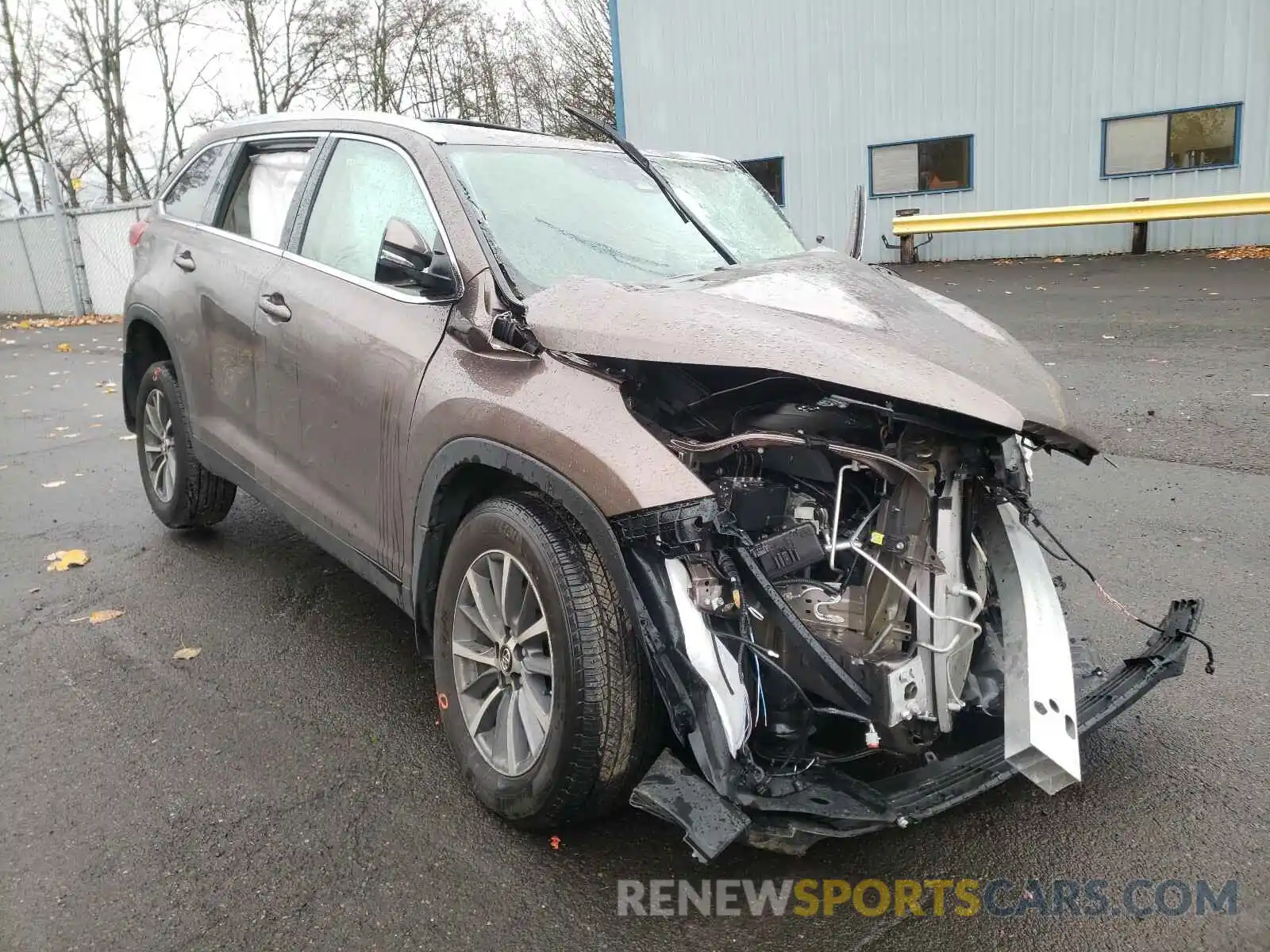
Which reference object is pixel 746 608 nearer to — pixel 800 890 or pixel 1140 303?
pixel 800 890

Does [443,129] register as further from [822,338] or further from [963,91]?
[963,91]

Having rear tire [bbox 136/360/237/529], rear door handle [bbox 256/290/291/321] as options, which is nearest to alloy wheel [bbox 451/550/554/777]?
rear door handle [bbox 256/290/291/321]

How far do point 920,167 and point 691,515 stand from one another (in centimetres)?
1822

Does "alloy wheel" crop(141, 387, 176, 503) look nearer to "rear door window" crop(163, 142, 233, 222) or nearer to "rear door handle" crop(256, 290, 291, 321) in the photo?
"rear door window" crop(163, 142, 233, 222)

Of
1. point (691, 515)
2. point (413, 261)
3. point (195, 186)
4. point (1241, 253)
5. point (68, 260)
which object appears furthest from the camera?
point (68, 260)

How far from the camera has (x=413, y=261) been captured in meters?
3.05

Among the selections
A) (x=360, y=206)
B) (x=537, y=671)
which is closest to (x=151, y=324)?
(x=360, y=206)

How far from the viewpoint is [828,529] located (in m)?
2.72

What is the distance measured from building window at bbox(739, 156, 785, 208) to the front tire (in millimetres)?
18366

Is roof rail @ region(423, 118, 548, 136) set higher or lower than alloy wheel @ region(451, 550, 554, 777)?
higher

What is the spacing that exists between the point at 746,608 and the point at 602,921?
85 cm

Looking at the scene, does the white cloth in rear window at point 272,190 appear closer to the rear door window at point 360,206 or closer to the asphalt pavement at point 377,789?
the rear door window at point 360,206

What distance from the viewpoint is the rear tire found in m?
5.01

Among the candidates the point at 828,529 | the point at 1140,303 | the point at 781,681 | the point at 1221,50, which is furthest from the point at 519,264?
the point at 1221,50
